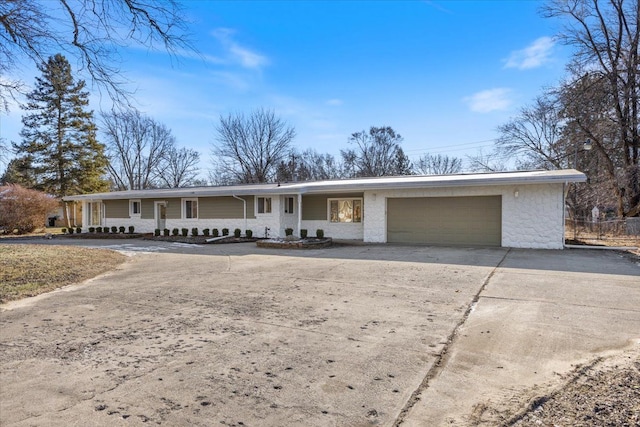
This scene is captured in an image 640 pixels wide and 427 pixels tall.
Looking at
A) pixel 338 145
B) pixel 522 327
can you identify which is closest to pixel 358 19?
pixel 522 327

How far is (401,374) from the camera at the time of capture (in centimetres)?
318

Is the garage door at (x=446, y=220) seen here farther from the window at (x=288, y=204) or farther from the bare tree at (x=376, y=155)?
the bare tree at (x=376, y=155)

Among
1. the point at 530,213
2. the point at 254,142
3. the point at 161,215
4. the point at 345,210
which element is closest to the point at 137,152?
the point at 254,142

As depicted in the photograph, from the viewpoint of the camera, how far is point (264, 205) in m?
18.8

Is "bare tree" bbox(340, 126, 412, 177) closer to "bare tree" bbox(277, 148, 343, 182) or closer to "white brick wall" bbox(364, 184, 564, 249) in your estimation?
"bare tree" bbox(277, 148, 343, 182)

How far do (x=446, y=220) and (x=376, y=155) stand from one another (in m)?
25.6

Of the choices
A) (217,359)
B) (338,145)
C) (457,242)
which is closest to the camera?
(217,359)

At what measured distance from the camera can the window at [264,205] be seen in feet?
61.6

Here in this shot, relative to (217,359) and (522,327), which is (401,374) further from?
(522,327)

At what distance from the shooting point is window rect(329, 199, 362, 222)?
17.8 m

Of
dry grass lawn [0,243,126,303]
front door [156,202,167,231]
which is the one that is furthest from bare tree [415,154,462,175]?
dry grass lawn [0,243,126,303]

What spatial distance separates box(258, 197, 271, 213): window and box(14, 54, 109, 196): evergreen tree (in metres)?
19.6

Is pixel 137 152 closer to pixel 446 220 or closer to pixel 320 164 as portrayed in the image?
pixel 320 164

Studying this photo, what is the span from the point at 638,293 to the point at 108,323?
26.1ft
